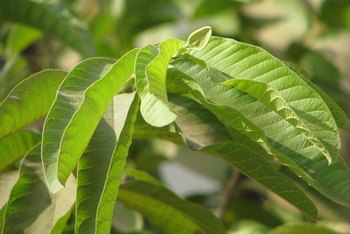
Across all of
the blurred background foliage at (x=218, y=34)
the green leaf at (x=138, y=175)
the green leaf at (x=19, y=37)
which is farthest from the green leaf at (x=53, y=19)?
the green leaf at (x=138, y=175)

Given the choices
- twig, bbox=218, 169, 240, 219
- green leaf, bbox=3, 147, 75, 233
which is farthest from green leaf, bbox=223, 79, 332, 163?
twig, bbox=218, 169, 240, 219

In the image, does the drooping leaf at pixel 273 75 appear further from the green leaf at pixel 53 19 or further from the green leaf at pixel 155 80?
the green leaf at pixel 53 19

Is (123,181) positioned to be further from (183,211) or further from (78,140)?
(78,140)

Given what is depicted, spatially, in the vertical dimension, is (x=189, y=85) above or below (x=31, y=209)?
above

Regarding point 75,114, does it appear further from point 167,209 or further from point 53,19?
point 53,19

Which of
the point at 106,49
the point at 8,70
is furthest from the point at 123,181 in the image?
the point at 106,49

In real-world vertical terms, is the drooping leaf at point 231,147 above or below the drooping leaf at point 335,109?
below
